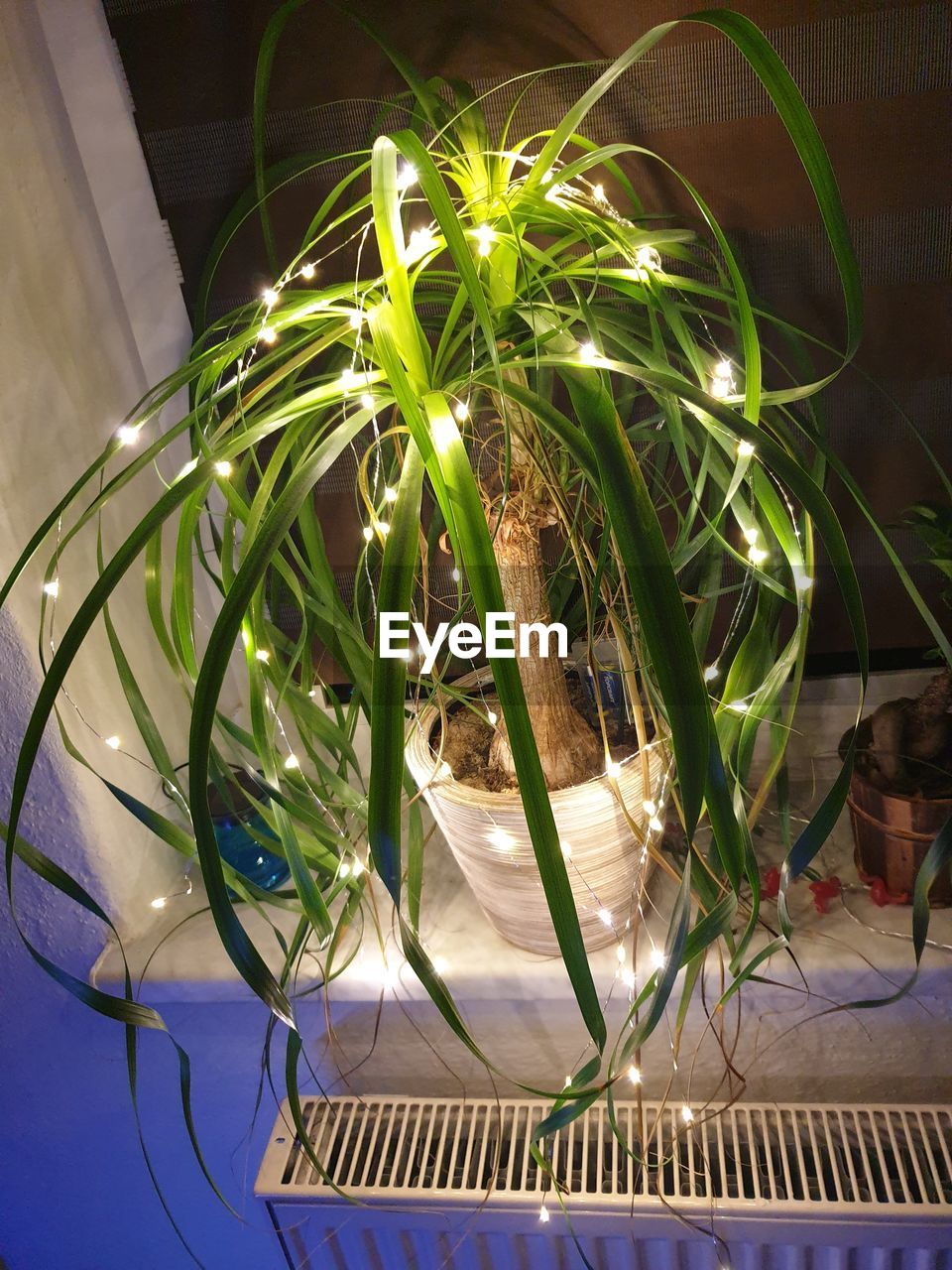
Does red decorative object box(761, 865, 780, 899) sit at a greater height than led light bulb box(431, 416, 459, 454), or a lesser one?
lesser

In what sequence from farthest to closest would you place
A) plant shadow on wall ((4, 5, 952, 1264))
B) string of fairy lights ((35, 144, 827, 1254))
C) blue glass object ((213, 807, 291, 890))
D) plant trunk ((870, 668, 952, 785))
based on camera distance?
blue glass object ((213, 807, 291, 890))
plant trunk ((870, 668, 952, 785))
string of fairy lights ((35, 144, 827, 1254))
plant shadow on wall ((4, 5, 952, 1264))

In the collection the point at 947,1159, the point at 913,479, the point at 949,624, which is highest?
the point at 913,479

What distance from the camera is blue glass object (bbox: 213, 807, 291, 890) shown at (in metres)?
1.09

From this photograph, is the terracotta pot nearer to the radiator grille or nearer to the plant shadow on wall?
the plant shadow on wall

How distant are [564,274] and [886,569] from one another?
0.60m

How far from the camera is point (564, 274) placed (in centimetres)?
75

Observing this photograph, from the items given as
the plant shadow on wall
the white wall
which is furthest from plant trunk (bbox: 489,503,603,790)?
the white wall

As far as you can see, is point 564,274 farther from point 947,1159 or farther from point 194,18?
point 947,1159

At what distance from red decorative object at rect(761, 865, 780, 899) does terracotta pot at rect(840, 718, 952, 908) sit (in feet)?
0.31

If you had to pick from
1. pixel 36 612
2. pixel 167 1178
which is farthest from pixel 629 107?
pixel 167 1178

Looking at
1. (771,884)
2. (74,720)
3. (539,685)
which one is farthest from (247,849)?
(771,884)

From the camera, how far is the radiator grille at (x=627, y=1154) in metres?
0.95

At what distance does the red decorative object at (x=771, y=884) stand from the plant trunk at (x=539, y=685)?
0.26 meters

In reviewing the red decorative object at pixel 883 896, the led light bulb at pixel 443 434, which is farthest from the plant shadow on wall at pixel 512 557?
the red decorative object at pixel 883 896
